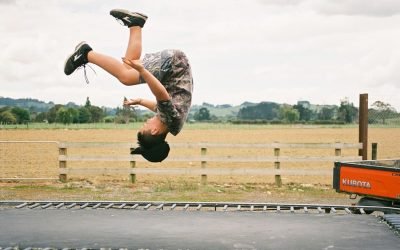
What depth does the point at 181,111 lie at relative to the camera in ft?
12.9

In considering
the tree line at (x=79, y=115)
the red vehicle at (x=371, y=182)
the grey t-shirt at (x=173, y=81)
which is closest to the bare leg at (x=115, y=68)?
the grey t-shirt at (x=173, y=81)

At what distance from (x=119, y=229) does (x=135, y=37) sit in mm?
2205

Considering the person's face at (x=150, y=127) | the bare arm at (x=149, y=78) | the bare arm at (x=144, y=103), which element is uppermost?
the bare arm at (x=149, y=78)

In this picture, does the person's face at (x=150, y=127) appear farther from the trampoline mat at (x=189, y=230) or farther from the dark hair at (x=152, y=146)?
the trampoline mat at (x=189, y=230)

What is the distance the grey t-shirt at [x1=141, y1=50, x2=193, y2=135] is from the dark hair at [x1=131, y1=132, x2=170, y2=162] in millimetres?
119

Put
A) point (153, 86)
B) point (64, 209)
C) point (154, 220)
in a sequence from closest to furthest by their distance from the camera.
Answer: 1. point (153, 86)
2. point (154, 220)
3. point (64, 209)

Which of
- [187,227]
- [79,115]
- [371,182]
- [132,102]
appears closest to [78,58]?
[132,102]

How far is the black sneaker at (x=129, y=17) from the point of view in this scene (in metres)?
3.77

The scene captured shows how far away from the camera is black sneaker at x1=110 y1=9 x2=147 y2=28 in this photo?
3768 millimetres

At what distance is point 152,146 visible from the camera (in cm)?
405

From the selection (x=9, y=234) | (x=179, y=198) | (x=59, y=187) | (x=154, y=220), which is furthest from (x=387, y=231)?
(x=59, y=187)

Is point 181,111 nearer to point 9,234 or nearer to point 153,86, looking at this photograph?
point 153,86

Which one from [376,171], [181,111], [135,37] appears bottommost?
[376,171]

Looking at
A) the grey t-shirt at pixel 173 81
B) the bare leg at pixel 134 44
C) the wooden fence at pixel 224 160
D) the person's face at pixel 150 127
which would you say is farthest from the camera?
the wooden fence at pixel 224 160
